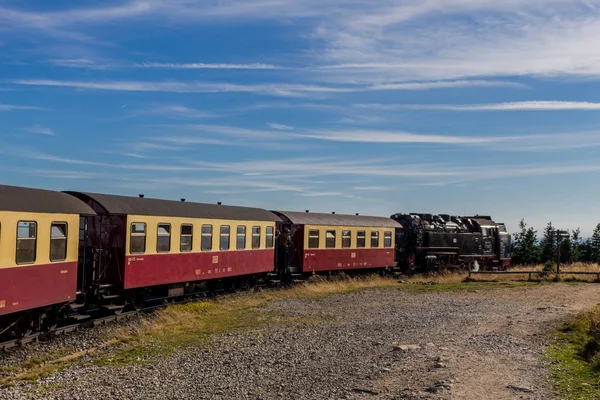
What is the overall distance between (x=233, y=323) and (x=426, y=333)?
540 cm

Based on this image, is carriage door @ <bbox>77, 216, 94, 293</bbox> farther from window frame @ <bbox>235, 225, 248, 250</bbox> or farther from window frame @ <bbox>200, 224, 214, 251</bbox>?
window frame @ <bbox>235, 225, 248, 250</bbox>

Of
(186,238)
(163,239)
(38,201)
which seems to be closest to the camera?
(38,201)

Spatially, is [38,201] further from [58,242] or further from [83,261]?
[83,261]

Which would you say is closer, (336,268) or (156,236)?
(156,236)

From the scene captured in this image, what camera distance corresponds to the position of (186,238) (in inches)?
878

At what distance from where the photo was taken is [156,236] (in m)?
20.5

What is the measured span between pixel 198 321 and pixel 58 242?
464cm

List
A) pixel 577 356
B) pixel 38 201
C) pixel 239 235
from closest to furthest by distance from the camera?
pixel 577 356
pixel 38 201
pixel 239 235

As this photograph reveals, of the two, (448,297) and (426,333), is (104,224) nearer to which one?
(426,333)

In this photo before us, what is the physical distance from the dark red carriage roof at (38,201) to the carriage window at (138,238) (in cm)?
218

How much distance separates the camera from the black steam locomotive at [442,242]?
127 feet

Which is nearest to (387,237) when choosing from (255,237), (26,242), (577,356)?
(255,237)

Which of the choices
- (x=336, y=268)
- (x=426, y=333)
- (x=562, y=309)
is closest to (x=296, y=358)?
(x=426, y=333)

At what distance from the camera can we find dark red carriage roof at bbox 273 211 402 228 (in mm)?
30992
